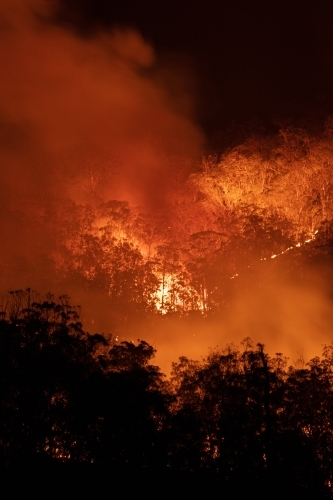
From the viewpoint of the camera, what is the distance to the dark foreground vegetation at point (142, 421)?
8562 millimetres

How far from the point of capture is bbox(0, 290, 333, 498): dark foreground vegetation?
337 inches

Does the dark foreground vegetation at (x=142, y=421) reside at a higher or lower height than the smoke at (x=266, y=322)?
lower

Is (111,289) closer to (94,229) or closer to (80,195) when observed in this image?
(94,229)

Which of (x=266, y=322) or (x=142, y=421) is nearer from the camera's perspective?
(x=142, y=421)

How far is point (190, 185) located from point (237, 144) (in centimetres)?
306

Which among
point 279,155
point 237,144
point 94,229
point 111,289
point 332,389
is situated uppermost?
point 237,144

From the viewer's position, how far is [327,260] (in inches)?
795

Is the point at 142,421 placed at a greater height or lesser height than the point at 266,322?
lesser

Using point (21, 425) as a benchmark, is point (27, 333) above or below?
above

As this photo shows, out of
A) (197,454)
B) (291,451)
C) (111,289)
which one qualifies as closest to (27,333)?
(197,454)

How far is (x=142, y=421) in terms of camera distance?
9.25 meters

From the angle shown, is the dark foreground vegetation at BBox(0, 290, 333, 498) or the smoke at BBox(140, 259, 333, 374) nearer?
the dark foreground vegetation at BBox(0, 290, 333, 498)

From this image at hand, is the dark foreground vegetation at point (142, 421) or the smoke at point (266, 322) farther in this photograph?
the smoke at point (266, 322)

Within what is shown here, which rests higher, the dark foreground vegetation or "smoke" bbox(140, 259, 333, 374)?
"smoke" bbox(140, 259, 333, 374)
